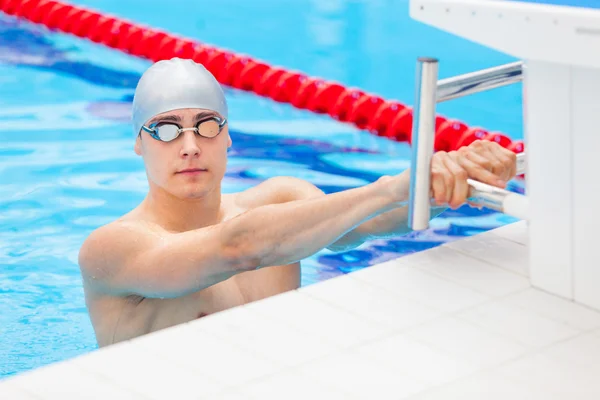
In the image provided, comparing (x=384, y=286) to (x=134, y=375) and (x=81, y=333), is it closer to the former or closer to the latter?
(x=134, y=375)

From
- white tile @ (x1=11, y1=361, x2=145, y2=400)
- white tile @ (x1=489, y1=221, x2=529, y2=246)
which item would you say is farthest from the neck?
white tile @ (x1=11, y1=361, x2=145, y2=400)

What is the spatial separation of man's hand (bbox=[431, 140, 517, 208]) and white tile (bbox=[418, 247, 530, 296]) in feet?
0.64

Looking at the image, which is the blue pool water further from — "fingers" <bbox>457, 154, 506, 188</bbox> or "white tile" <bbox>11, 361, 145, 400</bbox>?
"fingers" <bbox>457, 154, 506, 188</bbox>

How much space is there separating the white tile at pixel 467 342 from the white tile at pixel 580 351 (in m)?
0.06

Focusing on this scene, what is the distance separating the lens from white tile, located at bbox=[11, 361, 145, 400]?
5.72 feet

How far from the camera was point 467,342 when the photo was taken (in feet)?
6.53

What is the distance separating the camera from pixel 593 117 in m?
1.95

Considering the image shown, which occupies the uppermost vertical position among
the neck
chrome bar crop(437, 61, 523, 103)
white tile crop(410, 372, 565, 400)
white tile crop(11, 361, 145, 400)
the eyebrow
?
chrome bar crop(437, 61, 523, 103)

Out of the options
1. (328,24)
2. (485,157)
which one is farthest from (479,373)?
(328,24)

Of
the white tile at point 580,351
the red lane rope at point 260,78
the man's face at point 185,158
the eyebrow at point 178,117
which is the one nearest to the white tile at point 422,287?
the white tile at point 580,351

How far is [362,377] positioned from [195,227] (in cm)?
119

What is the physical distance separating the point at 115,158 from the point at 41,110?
3.46 feet

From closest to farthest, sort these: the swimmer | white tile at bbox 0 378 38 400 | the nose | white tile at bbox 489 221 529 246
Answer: white tile at bbox 0 378 38 400 < the swimmer < white tile at bbox 489 221 529 246 < the nose

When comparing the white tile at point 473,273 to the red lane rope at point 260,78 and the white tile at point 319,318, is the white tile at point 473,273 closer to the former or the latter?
the white tile at point 319,318
